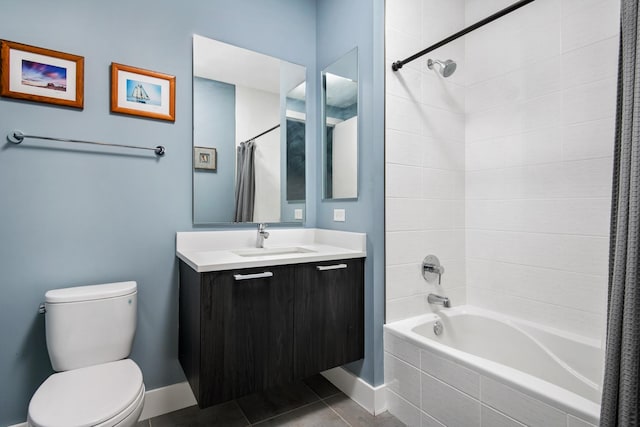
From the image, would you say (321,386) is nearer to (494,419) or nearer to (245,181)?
(494,419)

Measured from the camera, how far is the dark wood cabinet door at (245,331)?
1.43 meters

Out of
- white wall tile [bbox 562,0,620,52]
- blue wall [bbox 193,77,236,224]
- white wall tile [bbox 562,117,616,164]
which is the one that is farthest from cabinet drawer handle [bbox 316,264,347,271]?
white wall tile [bbox 562,0,620,52]

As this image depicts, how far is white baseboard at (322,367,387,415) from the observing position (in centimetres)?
182

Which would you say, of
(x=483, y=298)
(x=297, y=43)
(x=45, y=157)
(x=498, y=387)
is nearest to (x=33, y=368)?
(x=45, y=157)

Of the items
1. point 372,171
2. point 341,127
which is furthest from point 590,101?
point 341,127

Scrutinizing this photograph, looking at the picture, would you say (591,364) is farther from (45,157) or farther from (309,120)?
(45,157)

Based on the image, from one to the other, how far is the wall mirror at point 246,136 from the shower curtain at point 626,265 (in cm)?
172

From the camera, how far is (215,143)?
198 centimetres

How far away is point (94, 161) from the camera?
1.66 metres

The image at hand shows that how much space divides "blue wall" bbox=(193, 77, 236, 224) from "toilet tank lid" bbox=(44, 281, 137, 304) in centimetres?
51

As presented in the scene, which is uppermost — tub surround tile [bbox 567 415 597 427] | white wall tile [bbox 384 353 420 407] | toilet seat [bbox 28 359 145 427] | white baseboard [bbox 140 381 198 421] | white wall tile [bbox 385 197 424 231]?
white wall tile [bbox 385 197 424 231]

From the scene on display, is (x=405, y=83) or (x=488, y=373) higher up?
(x=405, y=83)

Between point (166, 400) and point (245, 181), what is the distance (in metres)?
1.37

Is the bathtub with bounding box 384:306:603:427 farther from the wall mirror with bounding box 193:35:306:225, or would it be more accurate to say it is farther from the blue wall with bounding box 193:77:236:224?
the blue wall with bounding box 193:77:236:224
